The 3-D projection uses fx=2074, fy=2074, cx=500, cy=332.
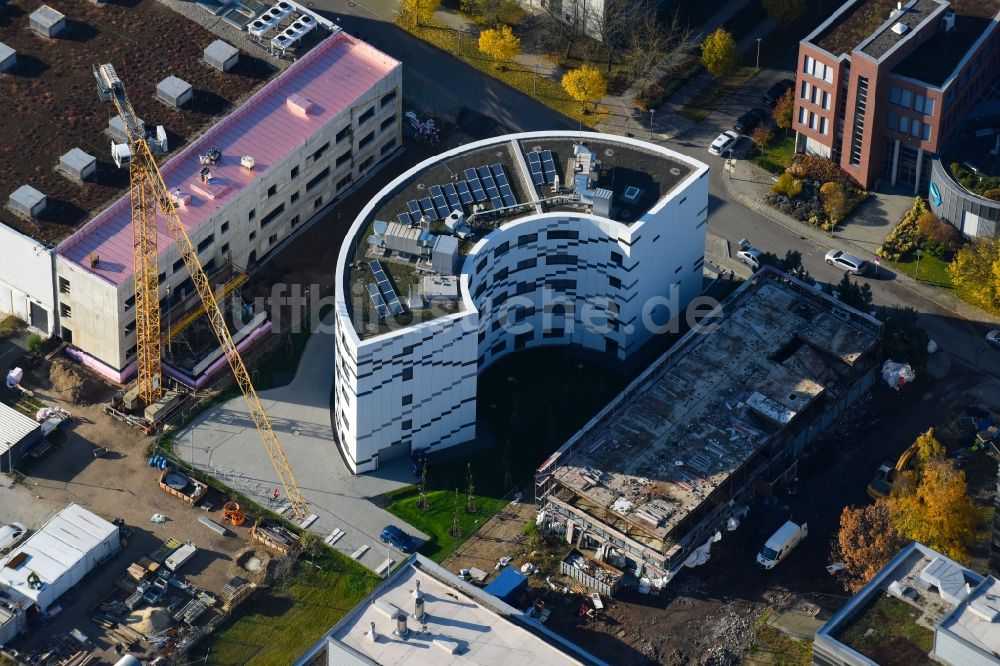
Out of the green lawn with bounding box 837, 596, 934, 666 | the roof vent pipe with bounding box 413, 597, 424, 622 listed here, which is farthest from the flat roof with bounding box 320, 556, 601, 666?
the green lawn with bounding box 837, 596, 934, 666

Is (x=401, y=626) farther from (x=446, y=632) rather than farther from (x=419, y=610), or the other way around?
(x=446, y=632)

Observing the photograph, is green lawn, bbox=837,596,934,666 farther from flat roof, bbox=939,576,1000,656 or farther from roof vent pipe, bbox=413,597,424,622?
roof vent pipe, bbox=413,597,424,622

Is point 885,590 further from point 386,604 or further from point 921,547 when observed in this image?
point 386,604

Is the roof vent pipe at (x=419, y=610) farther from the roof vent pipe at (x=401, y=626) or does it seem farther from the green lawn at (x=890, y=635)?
the green lawn at (x=890, y=635)

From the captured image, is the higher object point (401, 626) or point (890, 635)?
point (890, 635)

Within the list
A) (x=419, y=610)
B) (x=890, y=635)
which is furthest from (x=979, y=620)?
(x=419, y=610)
